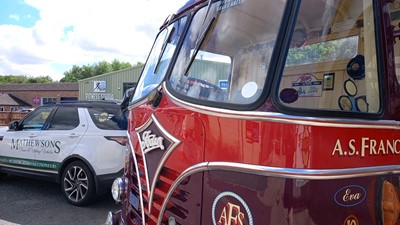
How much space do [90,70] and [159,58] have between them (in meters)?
78.0

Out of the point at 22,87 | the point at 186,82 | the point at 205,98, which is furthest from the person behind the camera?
the point at 22,87

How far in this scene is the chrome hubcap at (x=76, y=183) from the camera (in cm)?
572

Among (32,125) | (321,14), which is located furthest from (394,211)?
(32,125)

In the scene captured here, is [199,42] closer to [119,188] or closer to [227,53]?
[227,53]

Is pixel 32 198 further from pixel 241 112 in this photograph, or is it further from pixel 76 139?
pixel 241 112

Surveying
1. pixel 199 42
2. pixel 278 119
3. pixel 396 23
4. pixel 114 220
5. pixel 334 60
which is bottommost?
pixel 114 220

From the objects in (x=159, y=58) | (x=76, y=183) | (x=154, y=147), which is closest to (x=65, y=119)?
(x=76, y=183)

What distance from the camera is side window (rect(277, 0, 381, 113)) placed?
5.50ft

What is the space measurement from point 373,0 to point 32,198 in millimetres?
6354

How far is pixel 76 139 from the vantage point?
590 centimetres

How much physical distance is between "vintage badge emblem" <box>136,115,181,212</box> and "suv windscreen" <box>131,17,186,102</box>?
1.15ft

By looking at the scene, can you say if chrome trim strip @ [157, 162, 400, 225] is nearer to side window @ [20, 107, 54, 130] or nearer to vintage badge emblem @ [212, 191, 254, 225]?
vintage badge emblem @ [212, 191, 254, 225]

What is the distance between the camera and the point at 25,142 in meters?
6.53

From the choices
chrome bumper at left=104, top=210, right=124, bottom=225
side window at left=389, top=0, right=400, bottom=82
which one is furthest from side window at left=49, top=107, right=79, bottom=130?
side window at left=389, top=0, right=400, bottom=82
